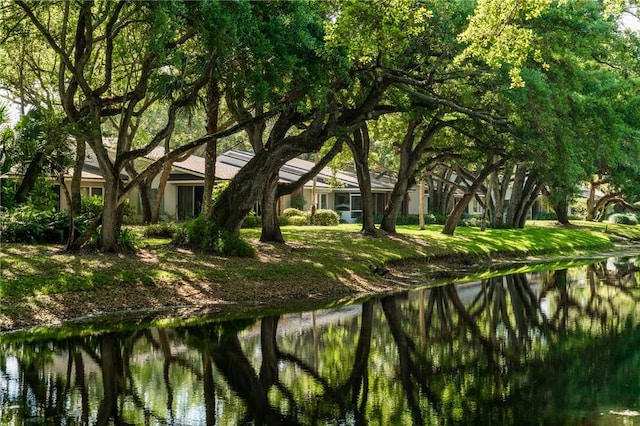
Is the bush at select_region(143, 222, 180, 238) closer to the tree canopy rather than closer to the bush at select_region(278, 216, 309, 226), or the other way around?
the tree canopy

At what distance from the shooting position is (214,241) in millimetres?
23531

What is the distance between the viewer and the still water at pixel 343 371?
376 inches

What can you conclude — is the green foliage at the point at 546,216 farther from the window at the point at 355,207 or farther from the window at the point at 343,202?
the window at the point at 343,202

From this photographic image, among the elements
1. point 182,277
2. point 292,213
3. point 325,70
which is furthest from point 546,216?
point 182,277

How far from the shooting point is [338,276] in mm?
23797

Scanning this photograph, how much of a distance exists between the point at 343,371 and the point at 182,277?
349 inches

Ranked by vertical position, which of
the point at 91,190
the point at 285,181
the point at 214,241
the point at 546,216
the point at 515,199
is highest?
the point at 285,181

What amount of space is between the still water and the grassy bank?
2262 mm

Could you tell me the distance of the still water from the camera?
955 centimetres

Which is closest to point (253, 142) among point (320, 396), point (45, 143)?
point (45, 143)

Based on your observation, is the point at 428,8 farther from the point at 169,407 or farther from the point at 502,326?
the point at 169,407

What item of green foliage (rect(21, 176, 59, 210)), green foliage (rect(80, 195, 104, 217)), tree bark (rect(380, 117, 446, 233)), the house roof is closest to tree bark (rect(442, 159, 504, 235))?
tree bark (rect(380, 117, 446, 233))

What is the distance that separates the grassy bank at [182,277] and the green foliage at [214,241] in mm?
490

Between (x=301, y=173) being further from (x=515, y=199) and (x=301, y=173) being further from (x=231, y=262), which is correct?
(x=231, y=262)
